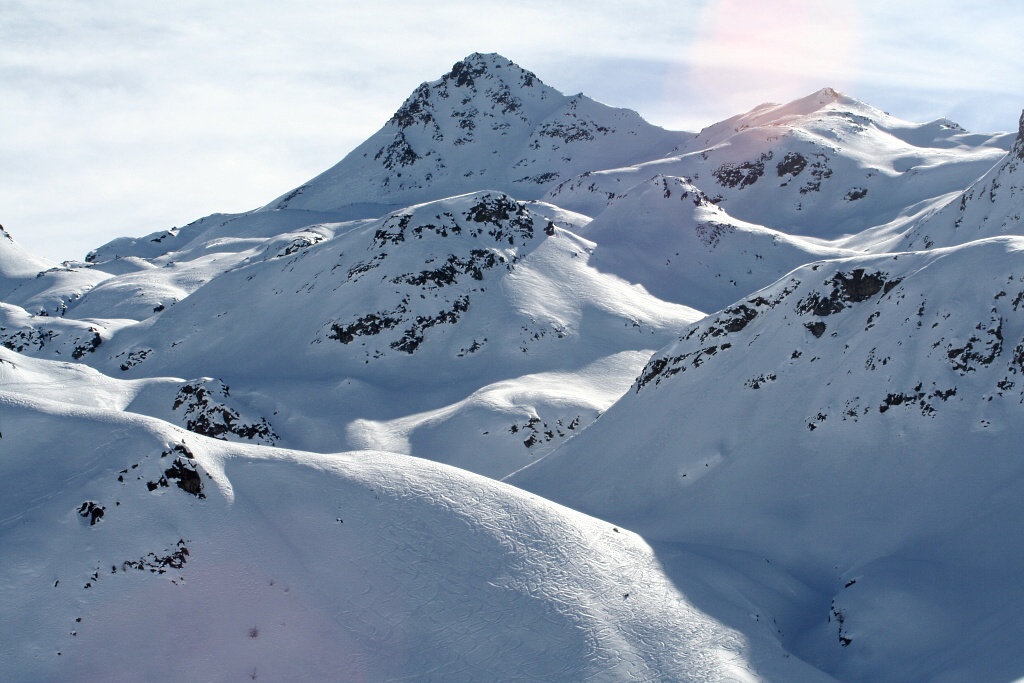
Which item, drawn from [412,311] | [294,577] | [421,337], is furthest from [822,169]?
[294,577]

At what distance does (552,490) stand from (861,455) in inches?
434

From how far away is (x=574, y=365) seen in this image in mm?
48531

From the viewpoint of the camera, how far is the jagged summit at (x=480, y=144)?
4700 inches

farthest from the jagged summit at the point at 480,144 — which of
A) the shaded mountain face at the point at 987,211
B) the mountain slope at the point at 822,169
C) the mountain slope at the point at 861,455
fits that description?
the mountain slope at the point at 861,455

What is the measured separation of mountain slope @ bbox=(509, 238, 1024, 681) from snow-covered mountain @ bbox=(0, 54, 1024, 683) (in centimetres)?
9

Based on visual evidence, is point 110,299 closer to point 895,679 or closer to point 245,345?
point 245,345

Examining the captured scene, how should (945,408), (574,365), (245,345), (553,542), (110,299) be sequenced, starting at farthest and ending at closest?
(110,299), (245,345), (574,365), (945,408), (553,542)

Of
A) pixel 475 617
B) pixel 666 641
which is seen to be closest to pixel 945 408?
pixel 666 641

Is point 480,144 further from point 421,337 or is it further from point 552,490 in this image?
point 552,490

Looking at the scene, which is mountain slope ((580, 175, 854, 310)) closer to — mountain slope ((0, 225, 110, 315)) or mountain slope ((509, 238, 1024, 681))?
mountain slope ((509, 238, 1024, 681))

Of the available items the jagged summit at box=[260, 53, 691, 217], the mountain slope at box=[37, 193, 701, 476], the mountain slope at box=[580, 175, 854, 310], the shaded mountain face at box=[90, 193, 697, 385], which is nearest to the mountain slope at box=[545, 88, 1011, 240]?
the mountain slope at box=[580, 175, 854, 310]

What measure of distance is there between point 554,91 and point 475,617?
465 feet

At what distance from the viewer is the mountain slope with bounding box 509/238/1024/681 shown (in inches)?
685

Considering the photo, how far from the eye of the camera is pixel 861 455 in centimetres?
2289
